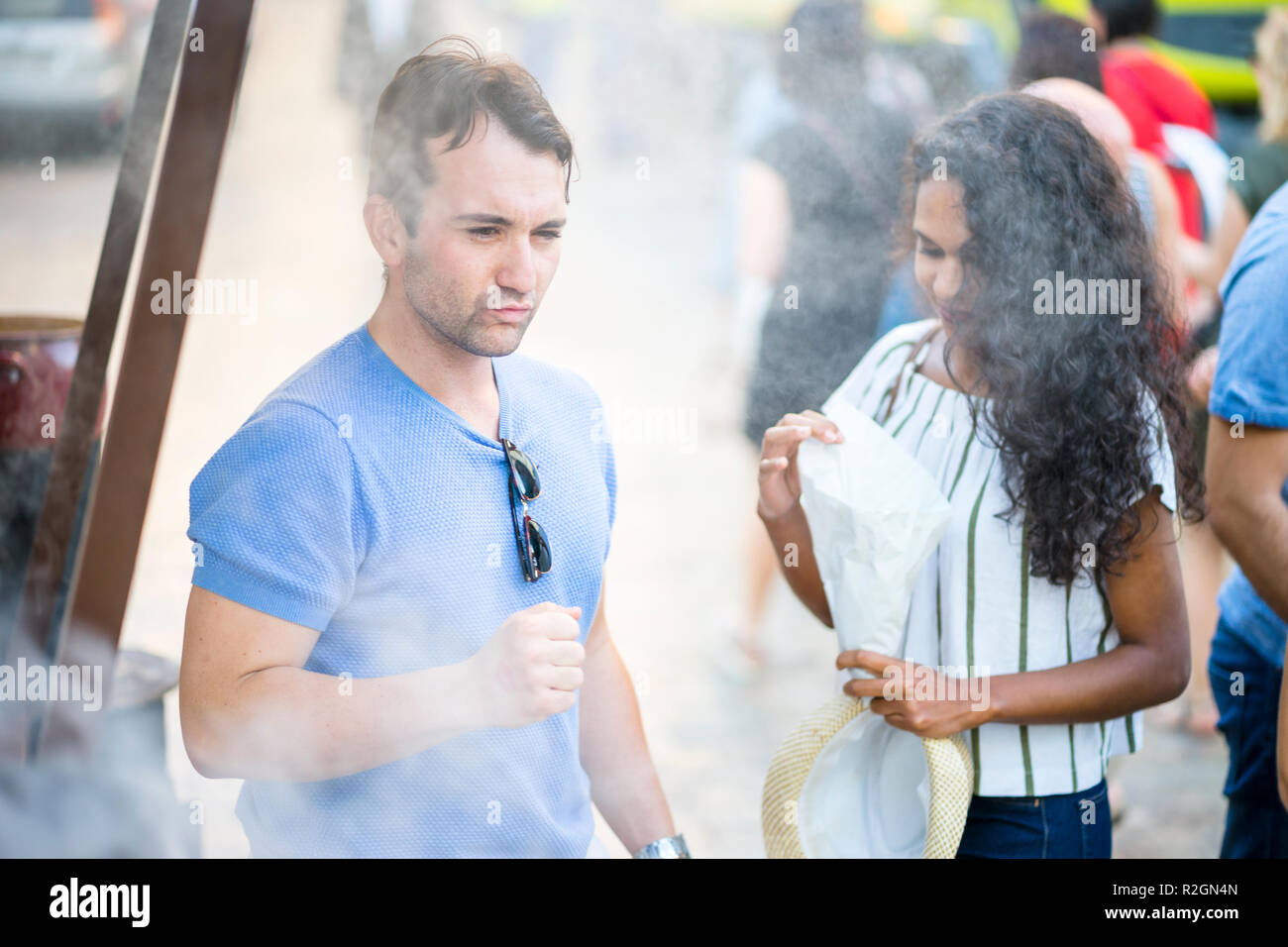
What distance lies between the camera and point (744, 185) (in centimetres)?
273

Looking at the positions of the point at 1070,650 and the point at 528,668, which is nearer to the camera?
the point at 528,668

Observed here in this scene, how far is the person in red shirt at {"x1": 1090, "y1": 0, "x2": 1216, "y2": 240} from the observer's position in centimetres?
279

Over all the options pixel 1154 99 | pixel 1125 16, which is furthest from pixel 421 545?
pixel 1125 16

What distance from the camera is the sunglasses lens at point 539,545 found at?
1.22 metres

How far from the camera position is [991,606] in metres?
1.41

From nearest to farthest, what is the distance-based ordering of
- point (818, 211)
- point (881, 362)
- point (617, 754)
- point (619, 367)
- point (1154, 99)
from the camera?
point (617, 754)
point (881, 362)
point (818, 211)
point (1154, 99)
point (619, 367)

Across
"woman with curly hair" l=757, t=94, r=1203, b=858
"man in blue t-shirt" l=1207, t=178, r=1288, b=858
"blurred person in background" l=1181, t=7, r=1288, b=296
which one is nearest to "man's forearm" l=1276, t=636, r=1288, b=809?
"woman with curly hair" l=757, t=94, r=1203, b=858

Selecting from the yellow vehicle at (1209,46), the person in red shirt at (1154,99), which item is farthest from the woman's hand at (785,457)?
the yellow vehicle at (1209,46)

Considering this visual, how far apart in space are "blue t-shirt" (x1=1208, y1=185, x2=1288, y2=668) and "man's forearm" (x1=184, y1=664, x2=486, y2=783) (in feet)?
3.55

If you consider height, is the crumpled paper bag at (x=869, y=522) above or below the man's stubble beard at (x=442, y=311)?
below

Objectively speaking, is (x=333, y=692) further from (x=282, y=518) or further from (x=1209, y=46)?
(x=1209, y=46)

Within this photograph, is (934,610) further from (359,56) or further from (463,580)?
(359,56)

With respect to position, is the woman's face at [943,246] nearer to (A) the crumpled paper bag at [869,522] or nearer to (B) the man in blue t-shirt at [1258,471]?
(A) the crumpled paper bag at [869,522]

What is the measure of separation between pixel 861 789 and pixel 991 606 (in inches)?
10.9
